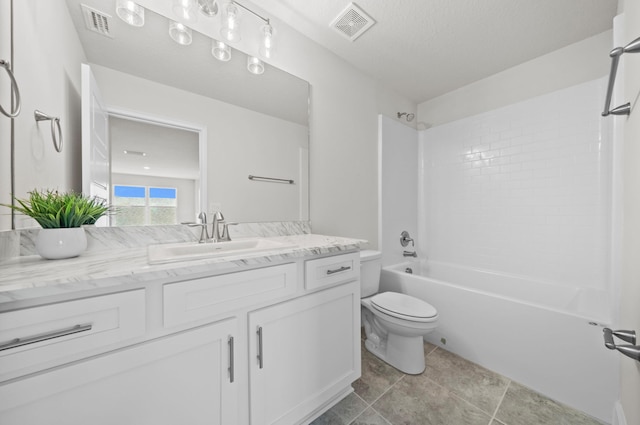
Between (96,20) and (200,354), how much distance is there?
1.56 m

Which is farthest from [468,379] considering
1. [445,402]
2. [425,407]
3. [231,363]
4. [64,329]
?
[64,329]

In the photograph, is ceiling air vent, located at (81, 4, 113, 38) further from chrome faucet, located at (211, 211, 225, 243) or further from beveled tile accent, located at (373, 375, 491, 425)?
beveled tile accent, located at (373, 375, 491, 425)

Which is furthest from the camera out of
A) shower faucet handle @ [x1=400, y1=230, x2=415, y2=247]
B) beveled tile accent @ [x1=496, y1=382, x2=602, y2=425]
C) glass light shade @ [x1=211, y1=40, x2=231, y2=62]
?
shower faucet handle @ [x1=400, y1=230, x2=415, y2=247]

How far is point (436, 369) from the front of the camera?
1.55m

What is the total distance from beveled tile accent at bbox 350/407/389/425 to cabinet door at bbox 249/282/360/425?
5.8 inches

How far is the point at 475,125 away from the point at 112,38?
9.74 ft

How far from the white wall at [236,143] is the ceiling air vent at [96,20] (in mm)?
176

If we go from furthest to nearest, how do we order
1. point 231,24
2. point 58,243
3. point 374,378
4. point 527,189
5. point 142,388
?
point 527,189, point 374,378, point 231,24, point 58,243, point 142,388

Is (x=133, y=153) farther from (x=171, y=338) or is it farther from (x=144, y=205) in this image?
(x=171, y=338)

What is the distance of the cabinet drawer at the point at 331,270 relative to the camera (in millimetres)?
1064

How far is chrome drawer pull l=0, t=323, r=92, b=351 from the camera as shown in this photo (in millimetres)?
503

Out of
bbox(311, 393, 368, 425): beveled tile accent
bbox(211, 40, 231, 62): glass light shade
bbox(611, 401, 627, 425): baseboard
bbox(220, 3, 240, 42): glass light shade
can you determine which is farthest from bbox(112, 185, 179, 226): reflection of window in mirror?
bbox(611, 401, 627, 425): baseboard

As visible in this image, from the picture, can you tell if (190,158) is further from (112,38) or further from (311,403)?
(311,403)

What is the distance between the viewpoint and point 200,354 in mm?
773
